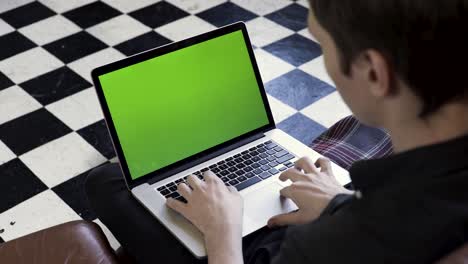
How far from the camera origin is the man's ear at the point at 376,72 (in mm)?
722

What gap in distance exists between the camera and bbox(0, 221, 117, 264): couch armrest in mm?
1284

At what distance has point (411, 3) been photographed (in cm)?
65

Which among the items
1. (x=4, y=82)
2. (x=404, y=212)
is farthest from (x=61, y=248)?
(x=4, y=82)

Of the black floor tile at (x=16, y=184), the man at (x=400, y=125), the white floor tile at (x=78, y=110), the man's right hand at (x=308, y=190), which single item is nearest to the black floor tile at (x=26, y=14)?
the white floor tile at (x=78, y=110)

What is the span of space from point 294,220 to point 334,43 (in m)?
0.45

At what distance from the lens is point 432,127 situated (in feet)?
2.49

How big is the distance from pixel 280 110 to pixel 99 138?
29.1 inches

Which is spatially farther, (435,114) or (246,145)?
(246,145)

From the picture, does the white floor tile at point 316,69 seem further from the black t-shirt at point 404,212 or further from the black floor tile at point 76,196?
the black t-shirt at point 404,212

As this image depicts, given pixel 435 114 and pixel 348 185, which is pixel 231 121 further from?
pixel 435 114

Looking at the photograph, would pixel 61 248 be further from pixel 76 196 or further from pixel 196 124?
pixel 76 196

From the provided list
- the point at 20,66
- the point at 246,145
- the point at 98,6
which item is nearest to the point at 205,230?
the point at 246,145

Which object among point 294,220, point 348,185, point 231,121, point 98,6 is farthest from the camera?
point 98,6

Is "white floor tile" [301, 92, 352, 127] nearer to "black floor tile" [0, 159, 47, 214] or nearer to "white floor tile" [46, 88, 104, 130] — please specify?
"white floor tile" [46, 88, 104, 130]
